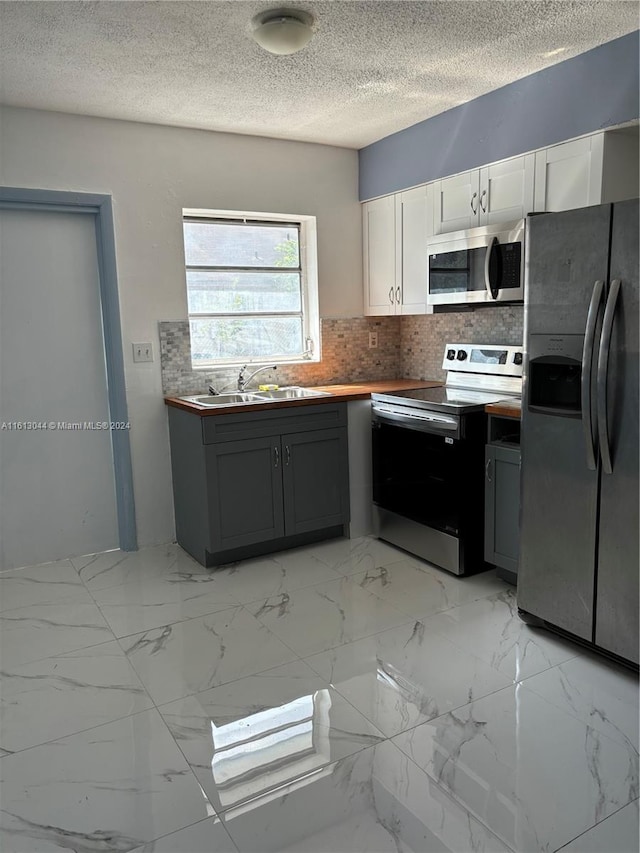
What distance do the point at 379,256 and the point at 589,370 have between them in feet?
7.11

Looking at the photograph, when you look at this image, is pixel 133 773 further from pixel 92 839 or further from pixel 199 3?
pixel 199 3

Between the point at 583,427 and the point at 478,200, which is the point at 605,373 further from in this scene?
the point at 478,200

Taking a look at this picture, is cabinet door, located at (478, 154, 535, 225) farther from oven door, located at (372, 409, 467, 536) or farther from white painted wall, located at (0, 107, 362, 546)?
white painted wall, located at (0, 107, 362, 546)

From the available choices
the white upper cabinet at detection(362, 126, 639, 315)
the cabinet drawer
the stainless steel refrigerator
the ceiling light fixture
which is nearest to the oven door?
the cabinet drawer

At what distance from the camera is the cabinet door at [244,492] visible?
349 cm

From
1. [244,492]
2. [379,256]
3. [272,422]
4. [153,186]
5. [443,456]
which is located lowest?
[244,492]

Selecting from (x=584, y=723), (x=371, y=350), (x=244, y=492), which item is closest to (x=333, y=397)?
(x=244, y=492)

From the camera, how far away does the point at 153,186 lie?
12.1ft

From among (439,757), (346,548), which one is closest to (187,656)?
(439,757)

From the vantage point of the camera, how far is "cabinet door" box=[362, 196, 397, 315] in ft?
13.6

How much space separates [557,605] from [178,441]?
2.18 m

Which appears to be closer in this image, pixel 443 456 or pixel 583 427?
Answer: pixel 583 427

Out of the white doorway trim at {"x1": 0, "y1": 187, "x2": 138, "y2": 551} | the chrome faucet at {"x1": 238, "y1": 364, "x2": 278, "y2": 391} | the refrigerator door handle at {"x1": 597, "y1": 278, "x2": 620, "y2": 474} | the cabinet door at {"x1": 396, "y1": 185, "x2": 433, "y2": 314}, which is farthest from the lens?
the chrome faucet at {"x1": 238, "y1": 364, "x2": 278, "y2": 391}

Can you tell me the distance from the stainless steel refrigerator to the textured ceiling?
776 mm
